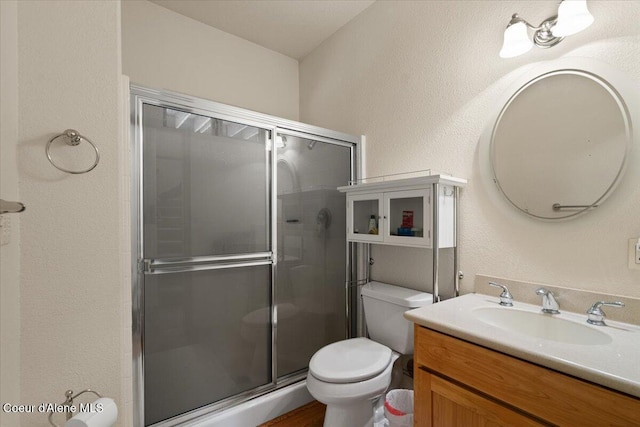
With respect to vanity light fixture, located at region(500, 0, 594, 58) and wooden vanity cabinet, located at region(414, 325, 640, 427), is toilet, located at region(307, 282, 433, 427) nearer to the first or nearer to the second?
wooden vanity cabinet, located at region(414, 325, 640, 427)

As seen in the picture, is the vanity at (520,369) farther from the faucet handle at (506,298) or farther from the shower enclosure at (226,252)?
the shower enclosure at (226,252)

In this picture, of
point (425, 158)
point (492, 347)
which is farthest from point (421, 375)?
point (425, 158)

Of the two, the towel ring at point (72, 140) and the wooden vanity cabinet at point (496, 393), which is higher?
the towel ring at point (72, 140)

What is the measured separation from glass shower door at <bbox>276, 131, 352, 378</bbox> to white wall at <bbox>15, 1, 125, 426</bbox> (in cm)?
101

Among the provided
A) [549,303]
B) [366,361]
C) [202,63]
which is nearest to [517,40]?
[549,303]

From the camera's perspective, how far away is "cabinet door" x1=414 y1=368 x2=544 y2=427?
901 mm

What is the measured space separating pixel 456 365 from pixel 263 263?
1.17 metres

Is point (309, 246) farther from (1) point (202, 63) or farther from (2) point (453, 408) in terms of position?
(1) point (202, 63)

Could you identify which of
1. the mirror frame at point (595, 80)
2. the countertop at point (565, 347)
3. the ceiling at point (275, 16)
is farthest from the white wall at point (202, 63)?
the countertop at point (565, 347)

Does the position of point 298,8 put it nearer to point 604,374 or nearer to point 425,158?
point 425,158

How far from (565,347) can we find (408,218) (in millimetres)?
925

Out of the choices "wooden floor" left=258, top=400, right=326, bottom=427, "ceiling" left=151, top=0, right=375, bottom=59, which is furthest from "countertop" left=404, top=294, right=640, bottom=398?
"ceiling" left=151, top=0, right=375, bottom=59

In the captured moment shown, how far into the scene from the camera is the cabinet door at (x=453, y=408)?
901 mm

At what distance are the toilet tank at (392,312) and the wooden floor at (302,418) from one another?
593mm
